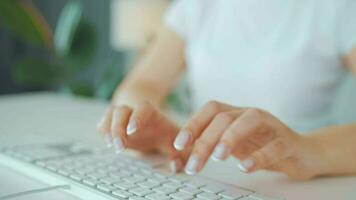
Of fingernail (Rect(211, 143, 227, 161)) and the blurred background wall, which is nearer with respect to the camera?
fingernail (Rect(211, 143, 227, 161))

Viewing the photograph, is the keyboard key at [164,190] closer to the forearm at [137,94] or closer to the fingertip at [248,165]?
the fingertip at [248,165]

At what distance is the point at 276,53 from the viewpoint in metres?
0.84

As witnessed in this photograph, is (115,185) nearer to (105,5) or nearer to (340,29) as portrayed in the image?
(340,29)

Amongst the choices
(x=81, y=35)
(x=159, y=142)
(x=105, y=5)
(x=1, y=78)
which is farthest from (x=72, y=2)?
(x=159, y=142)

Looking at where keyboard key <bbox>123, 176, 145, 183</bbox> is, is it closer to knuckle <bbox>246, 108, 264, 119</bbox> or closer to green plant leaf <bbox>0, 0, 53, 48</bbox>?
knuckle <bbox>246, 108, 264, 119</bbox>

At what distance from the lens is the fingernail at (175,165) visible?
0.54 metres

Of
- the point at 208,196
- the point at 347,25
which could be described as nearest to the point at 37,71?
the point at 347,25

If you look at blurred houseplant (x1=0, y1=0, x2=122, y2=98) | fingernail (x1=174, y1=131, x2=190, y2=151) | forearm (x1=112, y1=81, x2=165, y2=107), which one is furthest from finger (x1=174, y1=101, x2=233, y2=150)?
blurred houseplant (x1=0, y1=0, x2=122, y2=98)

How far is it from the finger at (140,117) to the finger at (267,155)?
132 millimetres

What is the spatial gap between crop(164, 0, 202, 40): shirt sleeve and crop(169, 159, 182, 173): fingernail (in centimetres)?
50

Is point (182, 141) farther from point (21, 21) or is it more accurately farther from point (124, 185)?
point (21, 21)

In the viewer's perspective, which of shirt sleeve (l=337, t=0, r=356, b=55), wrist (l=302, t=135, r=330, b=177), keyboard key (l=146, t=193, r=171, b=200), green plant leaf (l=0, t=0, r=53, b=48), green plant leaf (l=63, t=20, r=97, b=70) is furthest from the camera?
green plant leaf (l=63, t=20, r=97, b=70)

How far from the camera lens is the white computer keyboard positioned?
431 mm

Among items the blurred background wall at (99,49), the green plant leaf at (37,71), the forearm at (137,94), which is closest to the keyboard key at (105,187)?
the forearm at (137,94)
